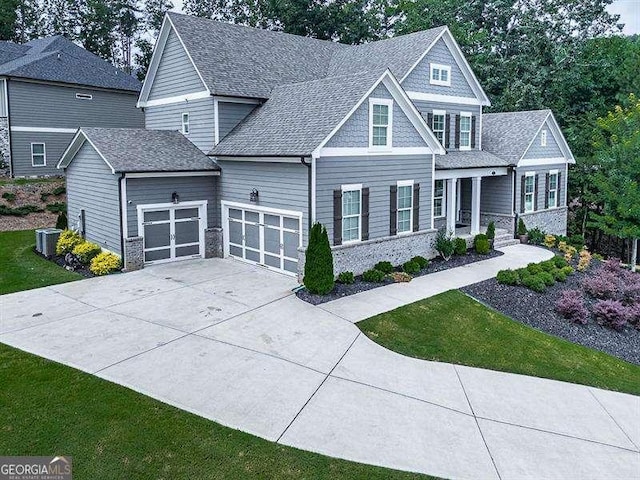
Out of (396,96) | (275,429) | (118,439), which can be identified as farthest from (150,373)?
(396,96)

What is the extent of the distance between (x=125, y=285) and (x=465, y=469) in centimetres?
1155

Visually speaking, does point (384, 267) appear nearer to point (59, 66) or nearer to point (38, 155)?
point (38, 155)

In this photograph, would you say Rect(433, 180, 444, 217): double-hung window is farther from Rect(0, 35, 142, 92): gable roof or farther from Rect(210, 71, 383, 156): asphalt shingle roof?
Rect(0, 35, 142, 92): gable roof

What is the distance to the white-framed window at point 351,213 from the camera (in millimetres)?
16422

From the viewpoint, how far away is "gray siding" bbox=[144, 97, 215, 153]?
64.7 feet

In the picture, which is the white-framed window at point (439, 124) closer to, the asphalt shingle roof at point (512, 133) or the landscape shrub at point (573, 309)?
the asphalt shingle roof at point (512, 133)

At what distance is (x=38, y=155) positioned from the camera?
2988 centimetres

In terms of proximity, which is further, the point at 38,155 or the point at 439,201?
the point at 38,155

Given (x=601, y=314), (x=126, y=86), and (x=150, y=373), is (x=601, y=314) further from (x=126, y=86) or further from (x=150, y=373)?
(x=126, y=86)

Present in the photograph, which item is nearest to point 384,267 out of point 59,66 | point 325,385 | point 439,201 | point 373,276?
point 373,276

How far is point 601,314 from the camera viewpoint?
15.3 meters

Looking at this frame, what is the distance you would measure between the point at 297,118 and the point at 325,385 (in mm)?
10139

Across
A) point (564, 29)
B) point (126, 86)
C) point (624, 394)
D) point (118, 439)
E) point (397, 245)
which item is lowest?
point (624, 394)

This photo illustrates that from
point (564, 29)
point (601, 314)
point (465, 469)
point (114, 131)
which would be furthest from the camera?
point (564, 29)
